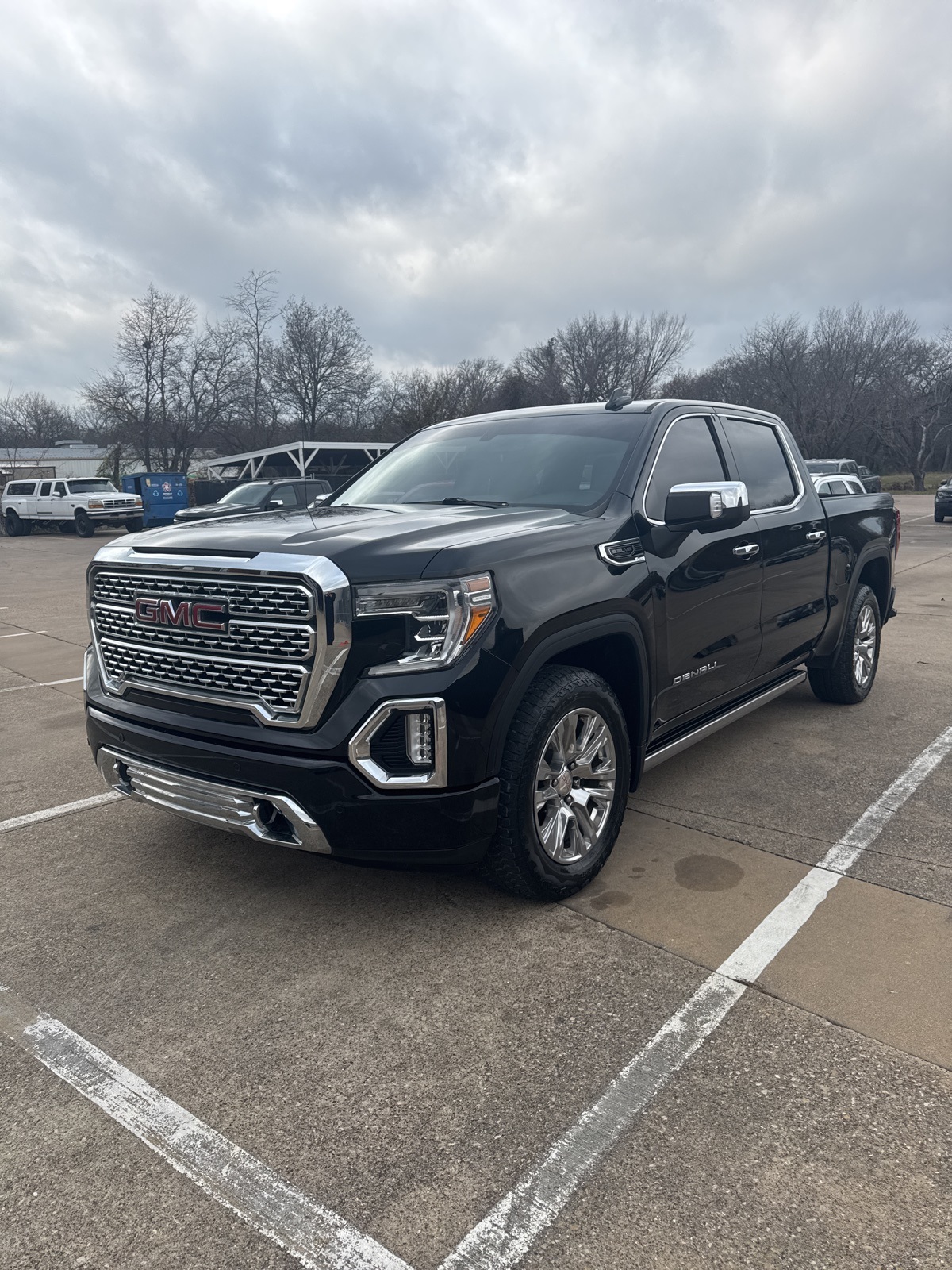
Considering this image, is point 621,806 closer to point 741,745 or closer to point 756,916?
point 756,916

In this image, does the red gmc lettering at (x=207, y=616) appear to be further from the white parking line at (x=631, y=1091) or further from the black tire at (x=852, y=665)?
the black tire at (x=852, y=665)

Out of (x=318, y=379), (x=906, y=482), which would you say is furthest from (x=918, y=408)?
(x=318, y=379)

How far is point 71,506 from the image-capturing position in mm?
29219

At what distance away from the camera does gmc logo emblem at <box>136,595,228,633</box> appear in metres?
3.04

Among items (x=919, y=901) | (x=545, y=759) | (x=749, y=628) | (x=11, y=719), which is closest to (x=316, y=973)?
(x=545, y=759)

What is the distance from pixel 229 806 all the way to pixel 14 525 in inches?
1289

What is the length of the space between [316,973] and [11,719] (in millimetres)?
4368

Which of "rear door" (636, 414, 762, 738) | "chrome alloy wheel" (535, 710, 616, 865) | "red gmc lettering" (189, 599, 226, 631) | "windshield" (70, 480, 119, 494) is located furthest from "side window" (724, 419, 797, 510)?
"windshield" (70, 480, 119, 494)

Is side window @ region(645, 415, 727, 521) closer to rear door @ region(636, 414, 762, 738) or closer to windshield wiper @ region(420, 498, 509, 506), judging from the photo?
rear door @ region(636, 414, 762, 738)

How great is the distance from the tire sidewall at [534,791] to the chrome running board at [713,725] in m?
0.30

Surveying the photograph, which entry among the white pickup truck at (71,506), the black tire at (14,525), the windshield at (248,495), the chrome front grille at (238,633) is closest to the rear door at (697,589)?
the chrome front grille at (238,633)

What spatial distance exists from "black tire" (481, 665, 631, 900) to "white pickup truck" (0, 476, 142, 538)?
28057 mm

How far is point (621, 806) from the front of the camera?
3561 mm

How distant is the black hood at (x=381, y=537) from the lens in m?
2.88
